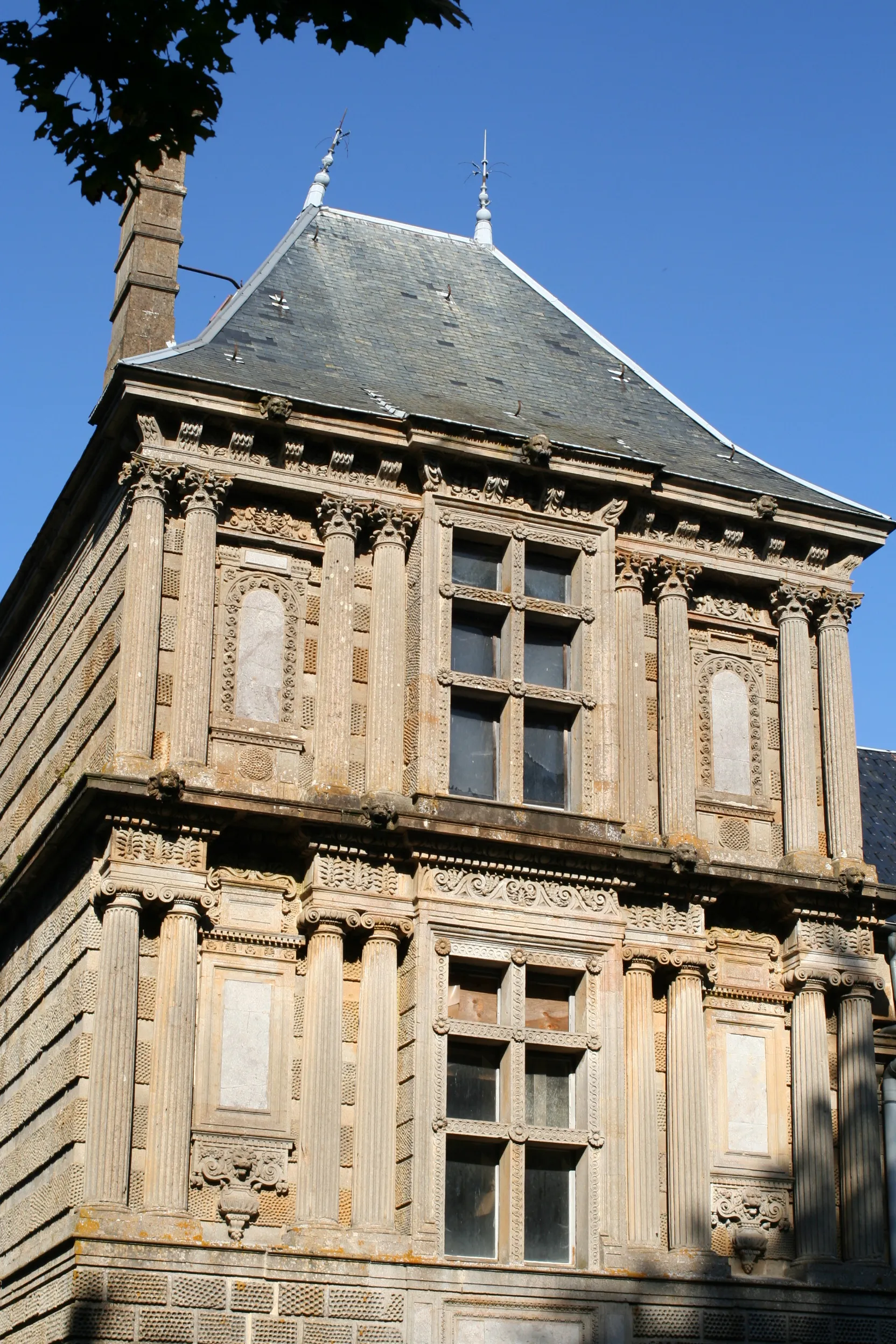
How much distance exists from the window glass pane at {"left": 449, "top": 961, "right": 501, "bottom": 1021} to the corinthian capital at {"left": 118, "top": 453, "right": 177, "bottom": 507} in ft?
17.9

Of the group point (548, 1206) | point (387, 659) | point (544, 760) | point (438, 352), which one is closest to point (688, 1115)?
point (548, 1206)

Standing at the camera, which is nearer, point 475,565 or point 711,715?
point 475,565

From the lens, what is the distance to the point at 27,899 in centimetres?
2334

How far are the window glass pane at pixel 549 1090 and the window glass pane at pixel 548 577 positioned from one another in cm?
476

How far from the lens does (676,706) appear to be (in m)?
23.0

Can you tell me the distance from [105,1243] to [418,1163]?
9.62 feet

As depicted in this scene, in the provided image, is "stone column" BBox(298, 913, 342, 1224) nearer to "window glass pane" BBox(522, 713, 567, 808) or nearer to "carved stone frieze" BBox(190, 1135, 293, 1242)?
"carved stone frieze" BBox(190, 1135, 293, 1242)

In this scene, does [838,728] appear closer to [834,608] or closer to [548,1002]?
[834,608]

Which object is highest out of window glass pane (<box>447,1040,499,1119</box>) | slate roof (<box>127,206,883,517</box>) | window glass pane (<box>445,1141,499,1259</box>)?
slate roof (<box>127,206,883,517</box>)

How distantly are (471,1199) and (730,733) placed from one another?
6.00 meters

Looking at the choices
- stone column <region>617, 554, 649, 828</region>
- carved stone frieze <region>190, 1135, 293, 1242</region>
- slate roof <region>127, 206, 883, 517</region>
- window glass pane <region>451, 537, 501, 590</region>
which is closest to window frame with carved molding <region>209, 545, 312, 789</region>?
window glass pane <region>451, 537, 501, 590</region>

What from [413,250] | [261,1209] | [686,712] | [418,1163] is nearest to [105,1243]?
[261,1209]

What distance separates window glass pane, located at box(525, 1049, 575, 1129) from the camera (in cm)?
2092

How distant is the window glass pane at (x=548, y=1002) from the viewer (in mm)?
21297
